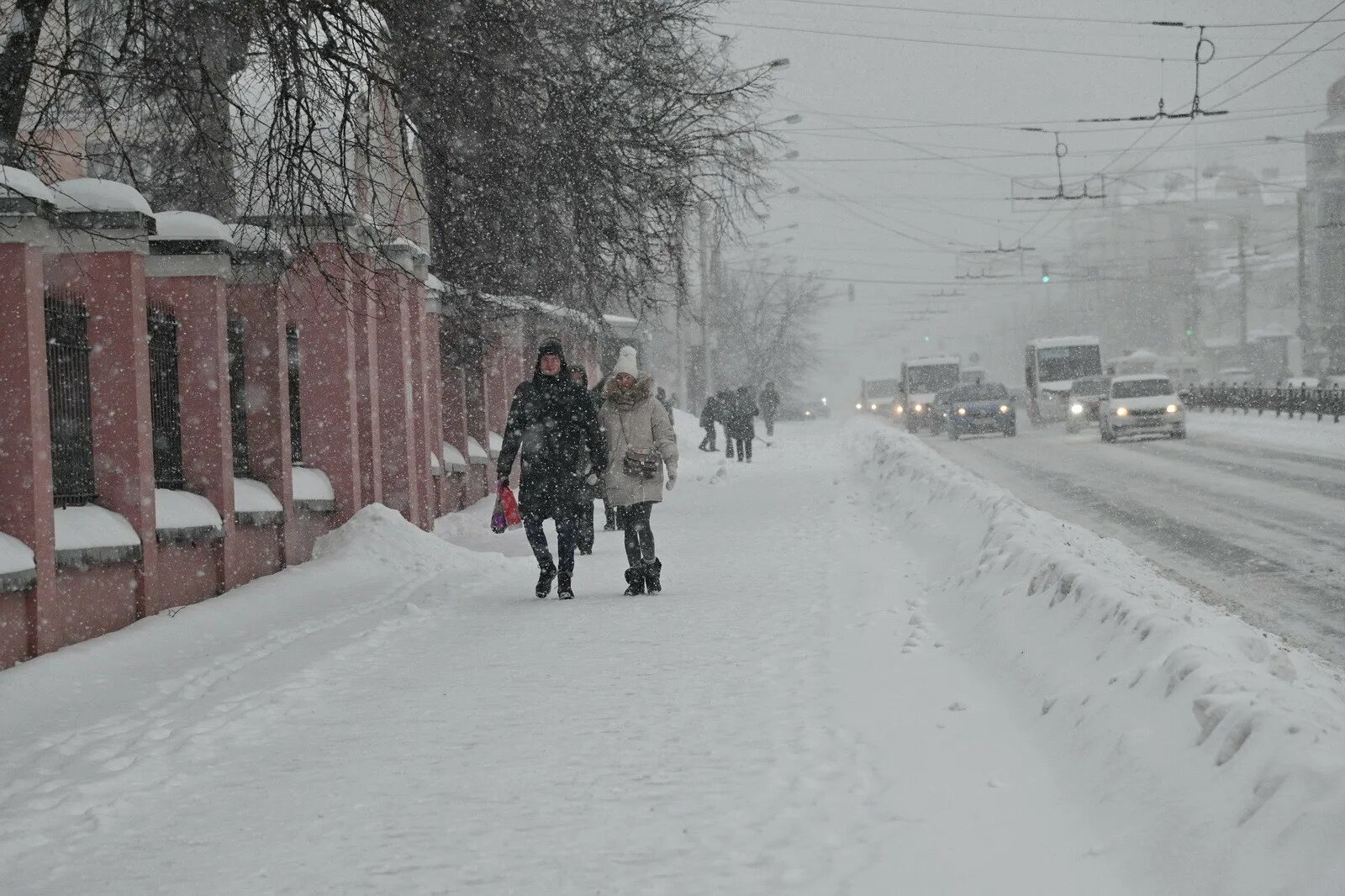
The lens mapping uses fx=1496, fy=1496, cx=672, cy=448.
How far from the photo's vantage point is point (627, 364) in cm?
1097

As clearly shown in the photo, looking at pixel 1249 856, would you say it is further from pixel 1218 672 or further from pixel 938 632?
pixel 938 632

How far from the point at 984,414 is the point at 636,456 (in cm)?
3184

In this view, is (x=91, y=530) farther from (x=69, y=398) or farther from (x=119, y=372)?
(x=119, y=372)

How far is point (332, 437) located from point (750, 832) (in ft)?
34.8

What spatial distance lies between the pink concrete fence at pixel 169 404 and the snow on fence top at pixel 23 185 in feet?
0.06

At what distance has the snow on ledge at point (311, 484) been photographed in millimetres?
14023

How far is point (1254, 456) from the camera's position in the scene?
26.0 meters

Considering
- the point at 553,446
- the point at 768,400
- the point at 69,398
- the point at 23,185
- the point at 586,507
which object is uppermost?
the point at 23,185

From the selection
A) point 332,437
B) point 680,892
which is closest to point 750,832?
point 680,892

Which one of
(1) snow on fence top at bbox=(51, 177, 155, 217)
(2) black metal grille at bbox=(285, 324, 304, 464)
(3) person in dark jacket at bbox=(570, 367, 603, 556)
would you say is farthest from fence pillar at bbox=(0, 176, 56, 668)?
(2) black metal grille at bbox=(285, 324, 304, 464)

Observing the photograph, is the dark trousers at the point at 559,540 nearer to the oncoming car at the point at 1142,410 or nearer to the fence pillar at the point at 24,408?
the fence pillar at the point at 24,408

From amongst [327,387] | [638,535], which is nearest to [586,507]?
[638,535]

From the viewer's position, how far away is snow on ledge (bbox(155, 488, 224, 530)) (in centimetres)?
1085

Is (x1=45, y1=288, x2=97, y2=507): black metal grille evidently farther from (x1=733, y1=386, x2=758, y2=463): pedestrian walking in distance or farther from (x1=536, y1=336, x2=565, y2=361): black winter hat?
(x1=733, y1=386, x2=758, y2=463): pedestrian walking in distance
